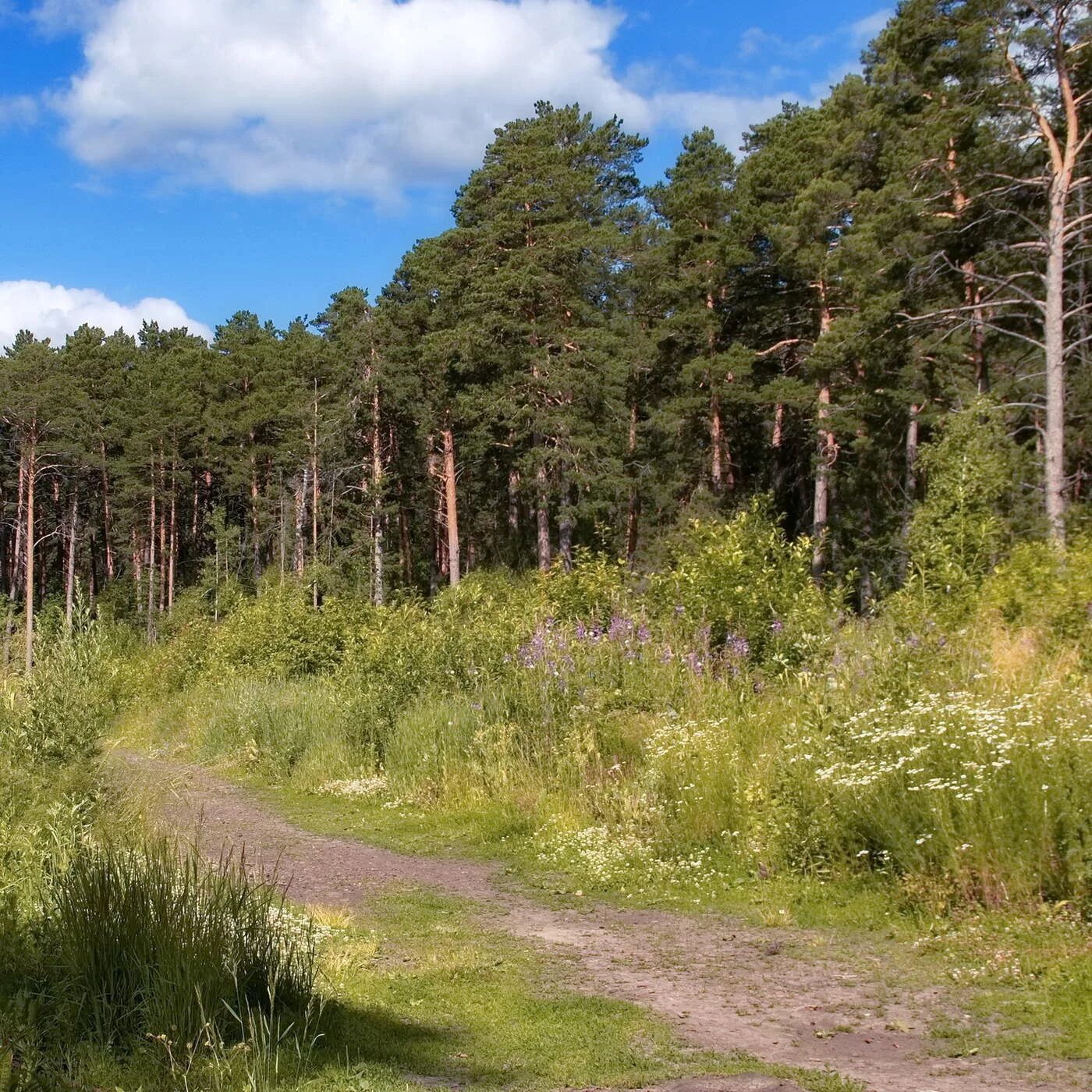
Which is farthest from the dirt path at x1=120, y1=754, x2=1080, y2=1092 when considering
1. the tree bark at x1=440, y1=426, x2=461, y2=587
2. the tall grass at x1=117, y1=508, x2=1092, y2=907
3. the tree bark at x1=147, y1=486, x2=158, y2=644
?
the tree bark at x1=147, y1=486, x2=158, y2=644

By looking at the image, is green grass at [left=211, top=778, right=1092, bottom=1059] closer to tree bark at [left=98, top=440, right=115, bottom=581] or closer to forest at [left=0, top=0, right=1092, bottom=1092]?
forest at [left=0, top=0, right=1092, bottom=1092]

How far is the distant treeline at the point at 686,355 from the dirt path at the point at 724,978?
785cm

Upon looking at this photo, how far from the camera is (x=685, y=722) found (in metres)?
10.8

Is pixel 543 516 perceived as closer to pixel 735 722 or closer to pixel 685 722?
pixel 685 722

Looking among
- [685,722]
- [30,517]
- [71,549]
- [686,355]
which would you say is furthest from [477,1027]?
[71,549]

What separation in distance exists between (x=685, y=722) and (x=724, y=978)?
452 centimetres

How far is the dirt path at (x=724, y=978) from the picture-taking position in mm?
4777

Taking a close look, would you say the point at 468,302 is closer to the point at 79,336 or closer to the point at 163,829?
the point at 163,829

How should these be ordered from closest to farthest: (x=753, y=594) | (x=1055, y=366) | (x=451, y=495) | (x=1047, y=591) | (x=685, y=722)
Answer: (x=685, y=722) → (x=1047, y=591) → (x=753, y=594) → (x=1055, y=366) → (x=451, y=495)

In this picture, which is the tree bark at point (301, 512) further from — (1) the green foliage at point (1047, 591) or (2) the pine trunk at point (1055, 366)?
(1) the green foliage at point (1047, 591)

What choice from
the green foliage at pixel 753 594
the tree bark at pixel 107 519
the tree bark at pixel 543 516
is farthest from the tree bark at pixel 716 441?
the tree bark at pixel 107 519

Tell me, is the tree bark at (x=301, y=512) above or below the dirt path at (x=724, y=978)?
above

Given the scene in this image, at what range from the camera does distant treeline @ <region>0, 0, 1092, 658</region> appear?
21.7 meters

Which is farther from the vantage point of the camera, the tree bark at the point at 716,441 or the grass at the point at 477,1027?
the tree bark at the point at 716,441
